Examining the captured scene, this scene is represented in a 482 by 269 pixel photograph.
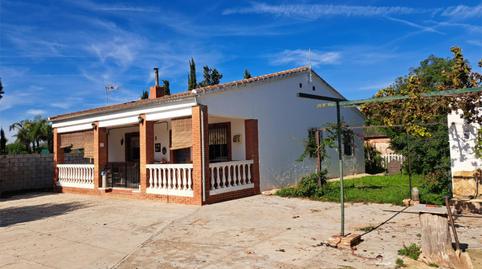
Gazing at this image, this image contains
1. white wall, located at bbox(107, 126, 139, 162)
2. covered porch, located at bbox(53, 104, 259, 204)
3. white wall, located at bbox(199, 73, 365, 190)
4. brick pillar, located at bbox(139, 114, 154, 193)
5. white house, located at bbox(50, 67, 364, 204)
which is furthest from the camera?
white wall, located at bbox(107, 126, 139, 162)

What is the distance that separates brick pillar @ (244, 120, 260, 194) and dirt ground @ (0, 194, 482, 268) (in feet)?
4.78

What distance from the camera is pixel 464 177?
336 inches

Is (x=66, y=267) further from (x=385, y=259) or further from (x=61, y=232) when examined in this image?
(x=385, y=259)

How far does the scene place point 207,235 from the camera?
23.3ft

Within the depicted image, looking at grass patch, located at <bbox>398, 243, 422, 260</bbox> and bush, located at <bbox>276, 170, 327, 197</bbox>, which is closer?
grass patch, located at <bbox>398, 243, 422, 260</bbox>

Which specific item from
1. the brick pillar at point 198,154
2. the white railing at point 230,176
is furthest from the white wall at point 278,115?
the white railing at point 230,176

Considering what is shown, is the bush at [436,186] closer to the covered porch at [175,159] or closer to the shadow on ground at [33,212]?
the covered porch at [175,159]

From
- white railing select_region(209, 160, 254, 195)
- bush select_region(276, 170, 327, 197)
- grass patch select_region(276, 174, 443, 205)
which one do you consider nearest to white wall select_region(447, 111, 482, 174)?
grass patch select_region(276, 174, 443, 205)

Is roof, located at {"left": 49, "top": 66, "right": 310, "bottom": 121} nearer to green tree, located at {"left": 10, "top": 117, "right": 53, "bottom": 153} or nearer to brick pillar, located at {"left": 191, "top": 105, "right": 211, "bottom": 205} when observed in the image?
brick pillar, located at {"left": 191, "top": 105, "right": 211, "bottom": 205}

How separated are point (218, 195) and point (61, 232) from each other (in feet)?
14.6

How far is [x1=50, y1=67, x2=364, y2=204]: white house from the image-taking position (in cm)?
1093

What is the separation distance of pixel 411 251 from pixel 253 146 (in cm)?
760

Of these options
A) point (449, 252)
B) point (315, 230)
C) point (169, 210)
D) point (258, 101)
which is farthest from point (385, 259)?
point (258, 101)

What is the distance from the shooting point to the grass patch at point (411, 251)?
5.24 meters
